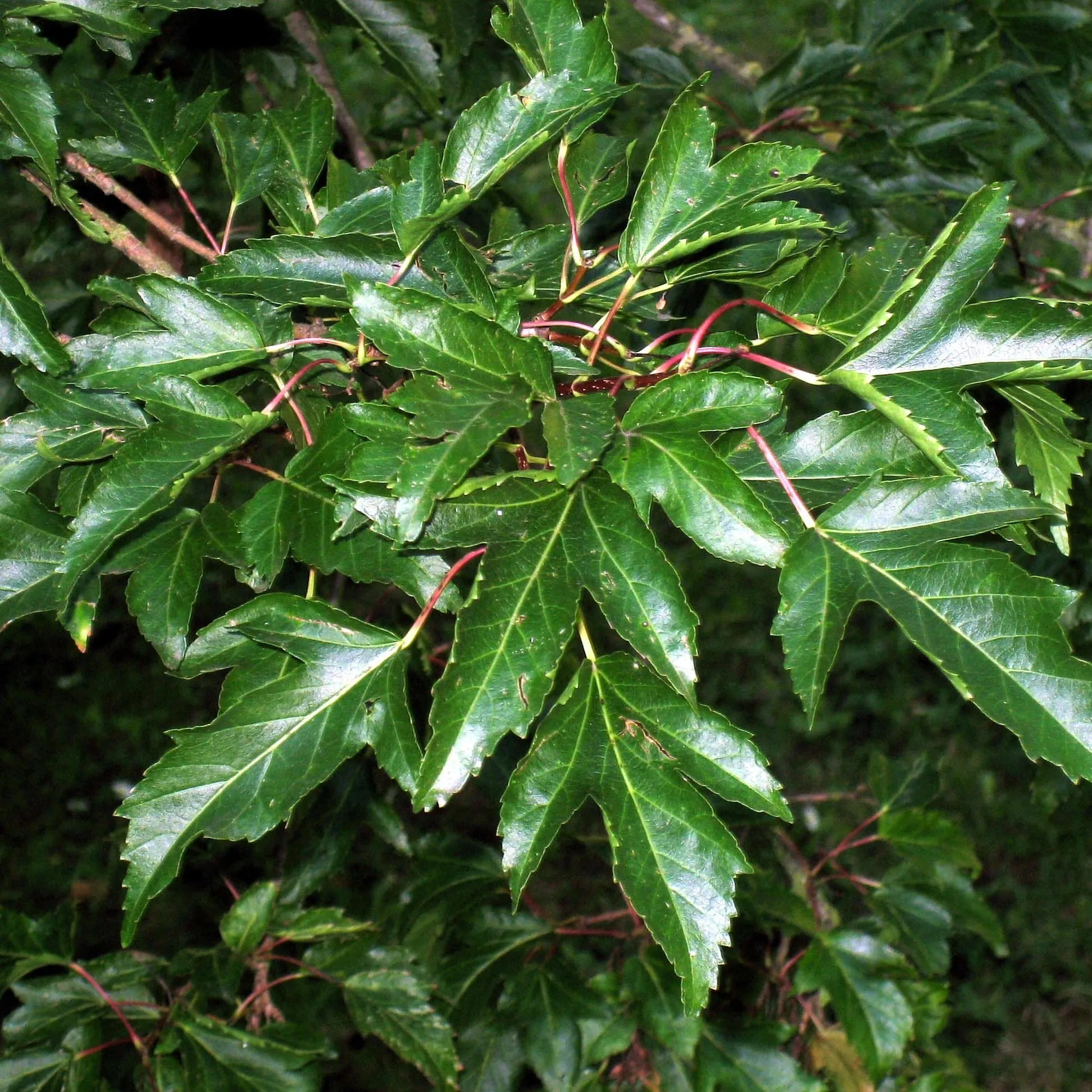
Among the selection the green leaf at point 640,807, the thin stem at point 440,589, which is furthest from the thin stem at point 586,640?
the thin stem at point 440,589

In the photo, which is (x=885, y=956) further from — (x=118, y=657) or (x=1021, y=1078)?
(x=118, y=657)

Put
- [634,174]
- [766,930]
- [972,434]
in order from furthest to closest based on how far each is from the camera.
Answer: [634,174] < [766,930] < [972,434]

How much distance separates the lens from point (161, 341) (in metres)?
1.02

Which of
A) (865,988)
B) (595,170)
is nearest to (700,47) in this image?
(595,170)

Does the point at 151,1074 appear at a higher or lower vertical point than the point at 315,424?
lower

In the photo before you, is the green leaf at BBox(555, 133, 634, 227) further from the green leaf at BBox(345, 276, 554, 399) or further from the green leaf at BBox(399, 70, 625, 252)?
the green leaf at BBox(345, 276, 554, 399)

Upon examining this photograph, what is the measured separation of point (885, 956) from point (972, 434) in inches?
41.7

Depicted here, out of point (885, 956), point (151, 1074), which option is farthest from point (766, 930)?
point (151, 1074)

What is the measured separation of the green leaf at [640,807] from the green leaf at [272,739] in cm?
14

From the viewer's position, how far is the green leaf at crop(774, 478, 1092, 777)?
0.85 meters

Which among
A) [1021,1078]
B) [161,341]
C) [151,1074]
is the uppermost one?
[161,341]

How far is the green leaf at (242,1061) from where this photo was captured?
4.52ft

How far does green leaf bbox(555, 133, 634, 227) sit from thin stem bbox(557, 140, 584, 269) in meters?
0.01

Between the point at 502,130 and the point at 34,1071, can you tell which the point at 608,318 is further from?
the point at 34,1071
